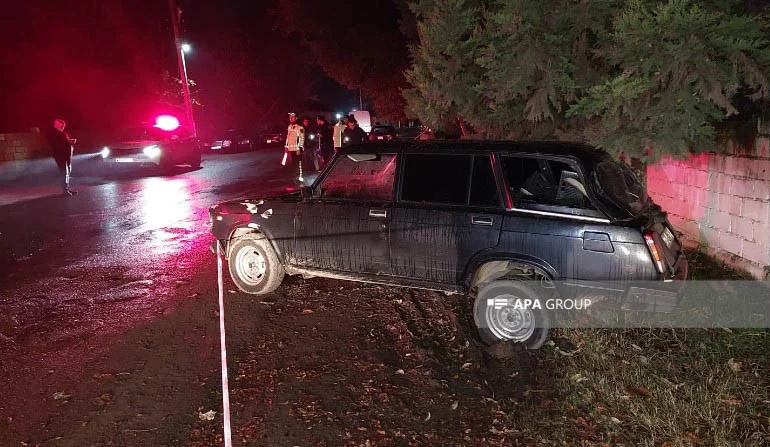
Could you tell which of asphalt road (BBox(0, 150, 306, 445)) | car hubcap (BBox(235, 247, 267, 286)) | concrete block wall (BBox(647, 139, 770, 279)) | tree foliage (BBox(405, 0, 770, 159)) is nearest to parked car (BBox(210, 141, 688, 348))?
car hubcap (BBox(235, 247, 267, 286))

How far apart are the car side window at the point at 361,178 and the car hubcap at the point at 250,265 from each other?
3.56 feet

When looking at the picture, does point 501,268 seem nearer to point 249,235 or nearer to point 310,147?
point 249,235

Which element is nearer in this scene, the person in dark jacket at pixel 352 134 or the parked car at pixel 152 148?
the person in dark jacket at pixel 352 134

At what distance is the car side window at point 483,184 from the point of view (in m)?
4.78

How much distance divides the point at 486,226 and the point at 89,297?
4327mm

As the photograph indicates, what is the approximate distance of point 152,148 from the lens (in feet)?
60.2

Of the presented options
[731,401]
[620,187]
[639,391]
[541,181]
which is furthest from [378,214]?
[731,401]

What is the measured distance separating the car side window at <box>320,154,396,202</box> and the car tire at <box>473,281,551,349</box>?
1289 millimetres

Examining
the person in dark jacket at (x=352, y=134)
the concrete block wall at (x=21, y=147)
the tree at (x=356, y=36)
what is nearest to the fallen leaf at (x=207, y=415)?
the person in dark jacket at (x=352, y=134)

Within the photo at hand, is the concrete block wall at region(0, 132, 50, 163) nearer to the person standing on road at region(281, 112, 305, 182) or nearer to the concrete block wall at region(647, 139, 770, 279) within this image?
the person standing on road at region(281, 112, 305, 182)

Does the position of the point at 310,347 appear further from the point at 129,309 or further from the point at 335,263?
the point at 129,309

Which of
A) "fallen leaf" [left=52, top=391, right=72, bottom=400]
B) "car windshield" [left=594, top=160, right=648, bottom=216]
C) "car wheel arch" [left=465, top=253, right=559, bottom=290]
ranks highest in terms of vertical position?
"car windshield" [left=594, top=160, right=648, bottom=216]

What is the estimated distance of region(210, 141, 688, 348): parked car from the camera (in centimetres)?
431

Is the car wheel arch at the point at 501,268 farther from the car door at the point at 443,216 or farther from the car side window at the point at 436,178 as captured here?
the car side window at the point at 436,178
